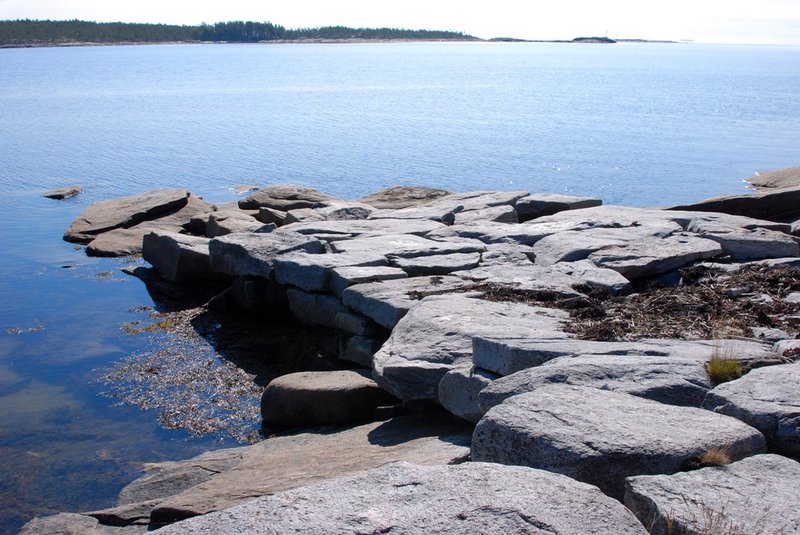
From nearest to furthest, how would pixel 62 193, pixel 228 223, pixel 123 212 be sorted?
pixel 228 223 < pixel 123 212 < pixel 62 193

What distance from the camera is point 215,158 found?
24906mm

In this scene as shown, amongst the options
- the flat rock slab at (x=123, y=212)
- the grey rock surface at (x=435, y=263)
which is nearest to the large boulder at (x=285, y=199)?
the flat rock slab at (x=123, y=212)

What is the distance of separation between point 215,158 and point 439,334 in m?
19.2

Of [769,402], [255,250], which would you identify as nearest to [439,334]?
[769,402]

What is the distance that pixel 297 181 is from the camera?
21.0 meters

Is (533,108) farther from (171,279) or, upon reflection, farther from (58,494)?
(58,494)

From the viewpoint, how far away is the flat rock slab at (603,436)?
3961 mm

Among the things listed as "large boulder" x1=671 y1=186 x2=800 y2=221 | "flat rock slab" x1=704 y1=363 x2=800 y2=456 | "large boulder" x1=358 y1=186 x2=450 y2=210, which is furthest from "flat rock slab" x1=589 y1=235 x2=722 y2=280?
"large boulder" x1=358 y1=186 x2=450 y2=210

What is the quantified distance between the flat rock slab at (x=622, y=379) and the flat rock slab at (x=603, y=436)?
34 centimetres

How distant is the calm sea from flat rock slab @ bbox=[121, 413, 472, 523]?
2.68 ft

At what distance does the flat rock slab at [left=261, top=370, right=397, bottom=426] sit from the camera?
743 cm

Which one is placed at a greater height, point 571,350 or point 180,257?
point 571,350

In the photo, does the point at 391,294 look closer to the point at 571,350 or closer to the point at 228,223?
the point at 571,350

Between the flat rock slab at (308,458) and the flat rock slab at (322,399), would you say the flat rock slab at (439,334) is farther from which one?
the flat rock slab at (322,399)
